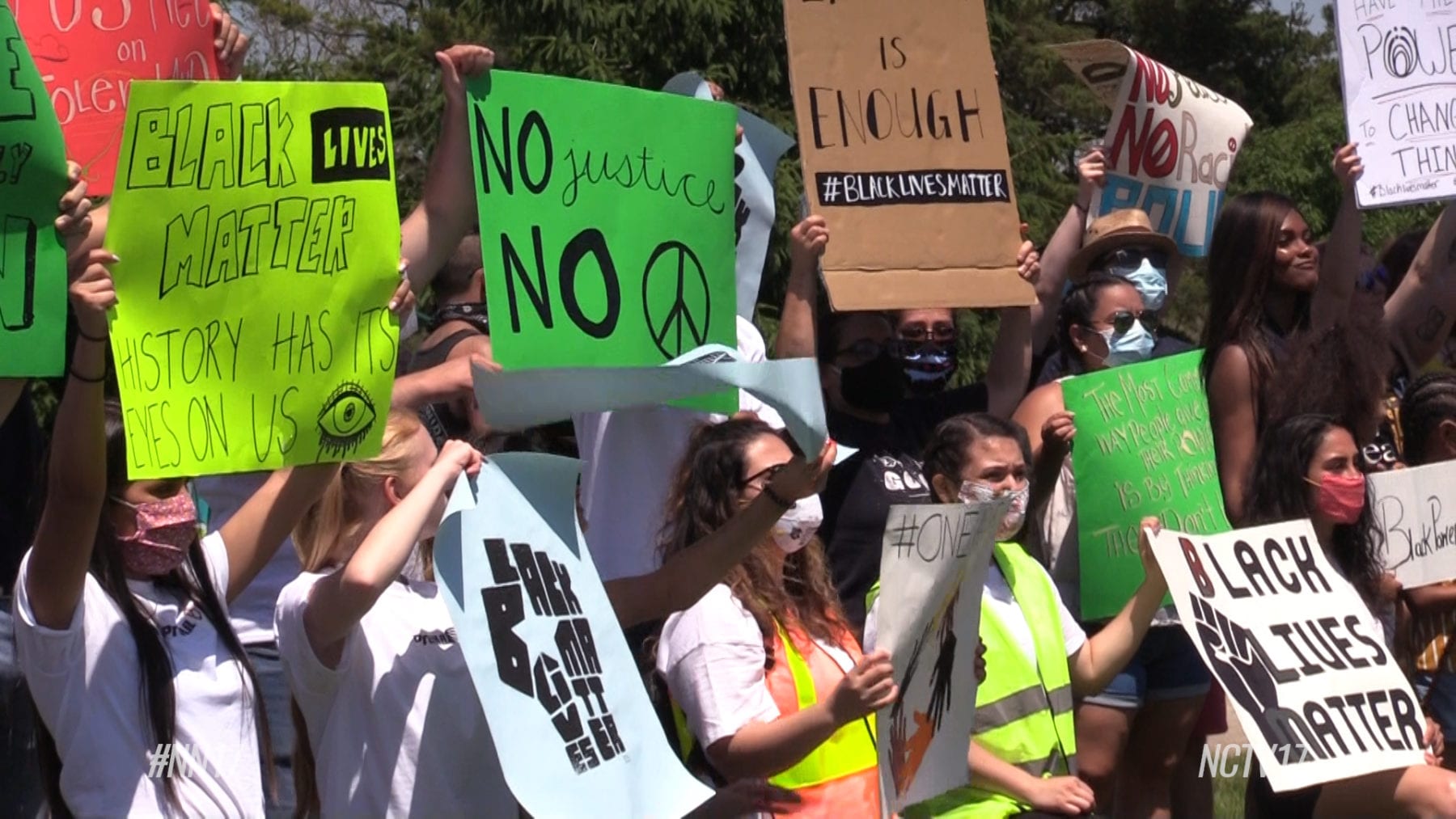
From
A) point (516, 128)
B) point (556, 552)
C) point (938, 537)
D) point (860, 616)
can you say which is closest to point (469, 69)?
point (516, 128)

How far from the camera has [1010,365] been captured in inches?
230

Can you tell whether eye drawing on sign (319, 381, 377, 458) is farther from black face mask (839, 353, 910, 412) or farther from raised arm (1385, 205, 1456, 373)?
raised arm (1385, 205, 1456, 373)

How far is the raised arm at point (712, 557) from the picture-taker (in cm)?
405

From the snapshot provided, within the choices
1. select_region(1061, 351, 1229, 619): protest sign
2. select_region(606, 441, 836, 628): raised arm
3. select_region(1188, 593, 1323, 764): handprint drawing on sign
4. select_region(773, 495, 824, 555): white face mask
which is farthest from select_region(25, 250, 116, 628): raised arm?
select_region(1061, 351, 1229, 619): protest sign

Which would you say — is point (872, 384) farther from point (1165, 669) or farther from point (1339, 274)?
point (1339, 274)

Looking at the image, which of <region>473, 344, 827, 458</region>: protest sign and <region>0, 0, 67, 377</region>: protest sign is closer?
<region>0, 0, 67, 377</region>: protest sign

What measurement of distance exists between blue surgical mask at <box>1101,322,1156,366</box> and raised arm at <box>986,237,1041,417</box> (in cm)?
24

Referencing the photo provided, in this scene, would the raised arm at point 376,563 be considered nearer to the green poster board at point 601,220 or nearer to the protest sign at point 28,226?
the green poster board at point 601,220

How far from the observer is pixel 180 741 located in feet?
12.2

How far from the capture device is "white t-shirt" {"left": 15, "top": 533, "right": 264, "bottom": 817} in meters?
3.61

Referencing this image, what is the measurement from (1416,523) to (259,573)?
292 cm

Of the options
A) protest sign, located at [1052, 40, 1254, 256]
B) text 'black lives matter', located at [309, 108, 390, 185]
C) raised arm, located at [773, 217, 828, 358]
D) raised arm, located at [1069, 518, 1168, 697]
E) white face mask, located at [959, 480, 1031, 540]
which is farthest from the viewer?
protest sign, located at [1052, 40, 1254, 256]

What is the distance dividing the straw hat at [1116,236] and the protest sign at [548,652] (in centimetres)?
273

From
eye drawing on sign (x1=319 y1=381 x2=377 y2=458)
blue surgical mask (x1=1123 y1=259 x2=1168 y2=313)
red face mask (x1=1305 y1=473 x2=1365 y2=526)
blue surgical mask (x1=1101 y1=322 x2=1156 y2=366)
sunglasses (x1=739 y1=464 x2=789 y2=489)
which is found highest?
eye drawing on sign (x1=319 y1=381 x2=377 y2=458)
